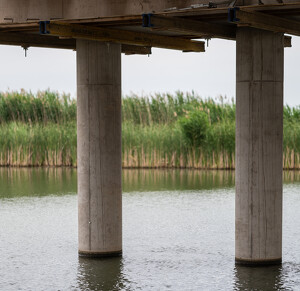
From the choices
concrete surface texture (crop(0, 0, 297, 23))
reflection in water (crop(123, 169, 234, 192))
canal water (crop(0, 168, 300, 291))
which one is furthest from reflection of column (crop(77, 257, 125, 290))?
reflection in water (crop(123, 169, 234, 192))

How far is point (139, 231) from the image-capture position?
1698 cm

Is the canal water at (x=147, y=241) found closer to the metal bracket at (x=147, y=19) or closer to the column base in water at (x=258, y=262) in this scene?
the column base in water at (x=258, y=262)

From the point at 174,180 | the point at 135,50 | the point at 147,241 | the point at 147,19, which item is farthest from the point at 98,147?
the point at 174,180

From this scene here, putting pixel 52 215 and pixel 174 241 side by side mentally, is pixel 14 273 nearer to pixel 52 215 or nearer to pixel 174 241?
pixel 174 241

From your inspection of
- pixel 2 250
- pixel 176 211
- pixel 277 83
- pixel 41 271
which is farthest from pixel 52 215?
pixel 277 83

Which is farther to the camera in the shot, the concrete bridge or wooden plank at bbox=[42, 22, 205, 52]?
wooden plank at bbox=[42, 22, 205, 52]

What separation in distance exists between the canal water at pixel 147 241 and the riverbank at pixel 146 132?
133 inches

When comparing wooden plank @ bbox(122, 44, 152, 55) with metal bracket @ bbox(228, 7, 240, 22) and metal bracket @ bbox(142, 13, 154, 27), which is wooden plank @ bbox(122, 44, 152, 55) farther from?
metal bracket @ bbox(228, 7, 240, 22)

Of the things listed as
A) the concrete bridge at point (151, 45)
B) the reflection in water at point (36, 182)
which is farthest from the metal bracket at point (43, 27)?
the reflection in water at point (36, 182)

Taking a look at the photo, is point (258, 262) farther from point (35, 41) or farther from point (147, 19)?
point (35, 41)

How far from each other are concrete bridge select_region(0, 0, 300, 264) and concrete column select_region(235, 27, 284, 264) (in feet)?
0.05

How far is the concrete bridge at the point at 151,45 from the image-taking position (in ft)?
41.6

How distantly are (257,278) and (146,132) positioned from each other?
60.8 feet

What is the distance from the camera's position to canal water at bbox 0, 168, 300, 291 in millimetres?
12297
